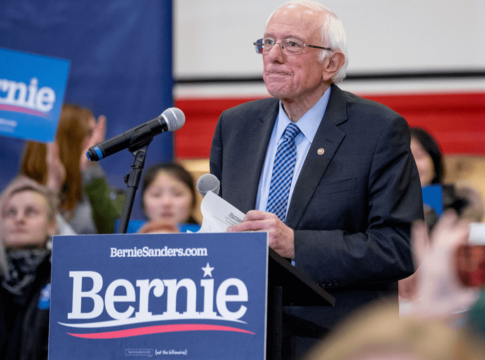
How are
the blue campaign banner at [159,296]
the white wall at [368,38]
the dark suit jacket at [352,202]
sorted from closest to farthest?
1. the blue campaign banner at [159,296]
2. the dark suit jacket at [352,202]
3. the white wall at [368,38]

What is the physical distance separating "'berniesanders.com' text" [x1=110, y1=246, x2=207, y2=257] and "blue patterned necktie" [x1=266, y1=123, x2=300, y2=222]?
62cm

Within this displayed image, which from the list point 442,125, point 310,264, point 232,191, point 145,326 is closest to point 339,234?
point 310,264

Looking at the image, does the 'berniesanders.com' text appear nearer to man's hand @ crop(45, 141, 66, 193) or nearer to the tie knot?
the tie knot

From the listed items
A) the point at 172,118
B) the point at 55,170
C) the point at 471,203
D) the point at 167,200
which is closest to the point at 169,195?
the point at 167,200

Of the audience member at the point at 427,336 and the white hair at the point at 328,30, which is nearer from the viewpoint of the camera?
the audience member at the point at 427,336

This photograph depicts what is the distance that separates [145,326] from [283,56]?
107 centimetres

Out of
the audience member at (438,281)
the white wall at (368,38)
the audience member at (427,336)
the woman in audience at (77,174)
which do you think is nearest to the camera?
the audience member at (427,336)

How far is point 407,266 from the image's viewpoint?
1.68 meters

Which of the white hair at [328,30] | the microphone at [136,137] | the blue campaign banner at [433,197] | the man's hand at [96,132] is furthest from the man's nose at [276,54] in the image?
the man's hand at [96,132]

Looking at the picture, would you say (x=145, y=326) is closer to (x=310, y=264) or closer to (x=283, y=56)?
(x=310, y=264)

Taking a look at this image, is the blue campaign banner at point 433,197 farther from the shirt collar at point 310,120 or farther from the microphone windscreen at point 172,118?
the microphone windscreen at point 172,118

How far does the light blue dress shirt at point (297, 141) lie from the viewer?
1.89 m

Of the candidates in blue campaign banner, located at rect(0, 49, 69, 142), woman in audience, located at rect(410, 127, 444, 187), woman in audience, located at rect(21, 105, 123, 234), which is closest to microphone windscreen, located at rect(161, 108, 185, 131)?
woman in audience, located at rect(410, 127, 444, 187)

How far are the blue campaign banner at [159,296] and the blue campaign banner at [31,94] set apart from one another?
9.64ft
